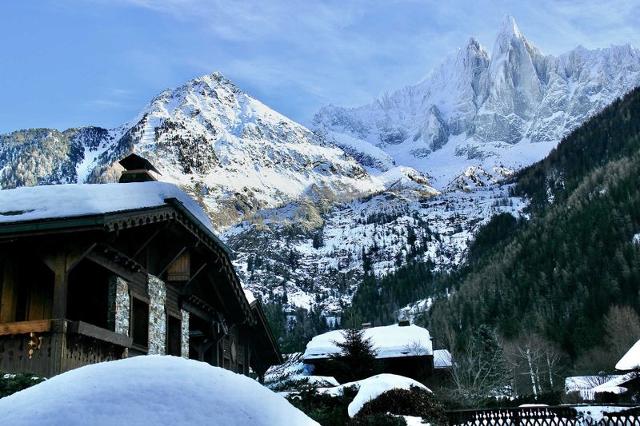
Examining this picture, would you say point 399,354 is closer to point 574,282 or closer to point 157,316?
point 157,316

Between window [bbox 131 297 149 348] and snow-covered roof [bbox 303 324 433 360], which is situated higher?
snow-covered roof [bbox 303 324 433 360]

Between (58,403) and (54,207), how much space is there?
8.46m

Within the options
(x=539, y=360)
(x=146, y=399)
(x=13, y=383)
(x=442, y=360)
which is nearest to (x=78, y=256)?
(x=13, y=383)

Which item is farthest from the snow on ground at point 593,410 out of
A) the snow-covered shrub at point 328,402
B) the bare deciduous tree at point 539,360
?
the bare deciduous tree at point 539,360

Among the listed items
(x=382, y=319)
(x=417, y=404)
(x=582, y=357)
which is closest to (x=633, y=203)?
(x=582, y=357)

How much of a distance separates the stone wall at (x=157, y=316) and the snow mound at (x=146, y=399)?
1162 centimetres

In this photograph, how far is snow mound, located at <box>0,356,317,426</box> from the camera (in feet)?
10.4

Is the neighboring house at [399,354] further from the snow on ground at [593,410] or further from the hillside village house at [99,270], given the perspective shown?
the hillside village house at [99,270]

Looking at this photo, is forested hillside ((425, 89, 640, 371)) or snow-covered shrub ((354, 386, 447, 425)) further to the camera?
forested hillside ((425, 89, 640, 371))

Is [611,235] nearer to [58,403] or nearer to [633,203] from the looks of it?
[633,203]

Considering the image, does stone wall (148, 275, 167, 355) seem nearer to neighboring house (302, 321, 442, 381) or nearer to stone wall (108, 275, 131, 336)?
stone wall (108, 275, 131, 336)

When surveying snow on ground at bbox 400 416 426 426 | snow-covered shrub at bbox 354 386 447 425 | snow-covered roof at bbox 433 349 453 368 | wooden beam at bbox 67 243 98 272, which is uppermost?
snow-covered roof at bbox 433 349 453 368

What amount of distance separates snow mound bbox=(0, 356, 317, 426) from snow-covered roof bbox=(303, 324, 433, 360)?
50.8 meters

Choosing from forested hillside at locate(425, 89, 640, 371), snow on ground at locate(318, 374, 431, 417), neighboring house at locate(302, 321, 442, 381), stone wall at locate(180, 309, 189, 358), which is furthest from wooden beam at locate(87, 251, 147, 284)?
forested hillside at locate(425, 89, 640, 371)
